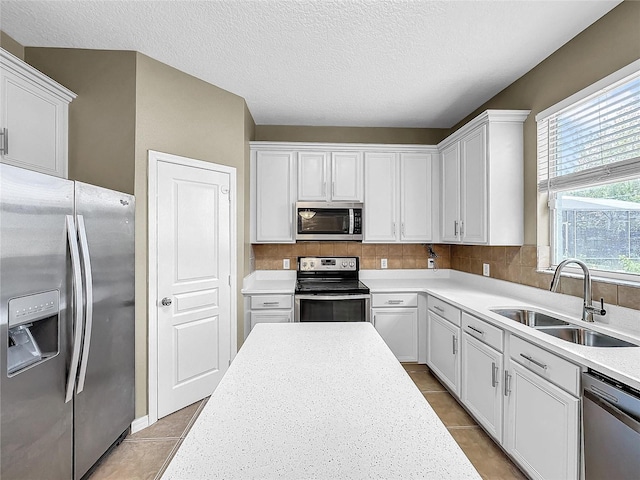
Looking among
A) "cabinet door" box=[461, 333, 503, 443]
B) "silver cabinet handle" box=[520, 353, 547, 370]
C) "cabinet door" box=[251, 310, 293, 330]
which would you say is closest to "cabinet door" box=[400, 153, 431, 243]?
"cabinet door" box=[461, 333, 503, 443]

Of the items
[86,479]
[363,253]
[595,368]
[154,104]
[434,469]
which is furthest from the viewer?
[363,253]

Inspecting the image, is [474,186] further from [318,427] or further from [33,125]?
[33,125]

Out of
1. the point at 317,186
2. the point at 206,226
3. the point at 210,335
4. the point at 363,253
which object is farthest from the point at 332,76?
the point at 210,335

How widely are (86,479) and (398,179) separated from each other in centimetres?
337

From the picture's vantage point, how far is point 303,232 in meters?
3.40

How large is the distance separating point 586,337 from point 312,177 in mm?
2540

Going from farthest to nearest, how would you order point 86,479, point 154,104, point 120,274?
1. point 154,104
2. point 120,274
3. point 86,479

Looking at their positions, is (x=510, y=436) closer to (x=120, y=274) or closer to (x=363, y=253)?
(x=363, y=253)

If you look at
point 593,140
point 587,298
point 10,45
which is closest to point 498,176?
point 593,140

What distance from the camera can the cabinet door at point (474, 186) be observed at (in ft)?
8.83

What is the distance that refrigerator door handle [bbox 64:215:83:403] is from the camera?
163 cm

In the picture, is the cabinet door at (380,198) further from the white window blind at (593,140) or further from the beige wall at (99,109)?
the beige wall at (99,109)

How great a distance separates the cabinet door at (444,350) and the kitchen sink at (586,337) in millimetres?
706

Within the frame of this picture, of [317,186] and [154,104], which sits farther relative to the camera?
[317,186]
